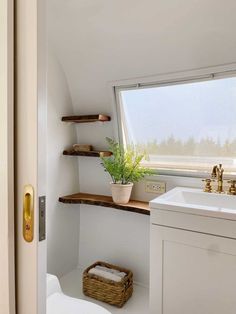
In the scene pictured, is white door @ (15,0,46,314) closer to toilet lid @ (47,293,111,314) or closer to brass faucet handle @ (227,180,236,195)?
toilet lid @ (47,293,111,314)

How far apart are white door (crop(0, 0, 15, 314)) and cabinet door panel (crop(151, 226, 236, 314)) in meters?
1.05

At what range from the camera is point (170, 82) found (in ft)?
6.21

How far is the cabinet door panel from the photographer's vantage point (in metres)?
1.34

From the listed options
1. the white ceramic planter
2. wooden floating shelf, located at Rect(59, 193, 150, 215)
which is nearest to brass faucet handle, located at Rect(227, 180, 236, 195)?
wooden floating shelf, located at Rect(59, 193, 150, 215)

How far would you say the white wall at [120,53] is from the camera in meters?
1.49

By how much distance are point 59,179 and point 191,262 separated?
1.27m

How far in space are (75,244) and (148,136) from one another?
4.05 feet

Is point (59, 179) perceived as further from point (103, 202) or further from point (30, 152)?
point (30, 152)

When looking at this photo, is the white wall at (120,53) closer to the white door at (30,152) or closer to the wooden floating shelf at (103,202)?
the wooden floating shelf at (103,202)

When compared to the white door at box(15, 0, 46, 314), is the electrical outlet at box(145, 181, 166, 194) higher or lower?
lower

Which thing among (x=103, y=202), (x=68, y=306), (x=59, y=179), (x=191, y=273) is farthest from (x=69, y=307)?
(x=59, y=179)

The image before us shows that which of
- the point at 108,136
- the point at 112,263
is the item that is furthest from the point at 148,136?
the point at 112,263

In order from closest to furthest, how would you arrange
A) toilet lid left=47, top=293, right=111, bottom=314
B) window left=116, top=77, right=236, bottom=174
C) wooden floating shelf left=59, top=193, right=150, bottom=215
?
toilet lid left=47, top=293, right=111, bottom=314
window left=116, top=77, right=236, bottom=174
wooden floating shelf left=59, top=193, right=150, bottom=215

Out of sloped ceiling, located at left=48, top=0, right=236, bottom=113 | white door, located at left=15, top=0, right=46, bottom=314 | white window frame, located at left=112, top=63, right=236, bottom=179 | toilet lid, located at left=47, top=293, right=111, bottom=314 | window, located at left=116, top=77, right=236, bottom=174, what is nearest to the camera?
white door, located at left=15, top=0, right=46, bottom=314
